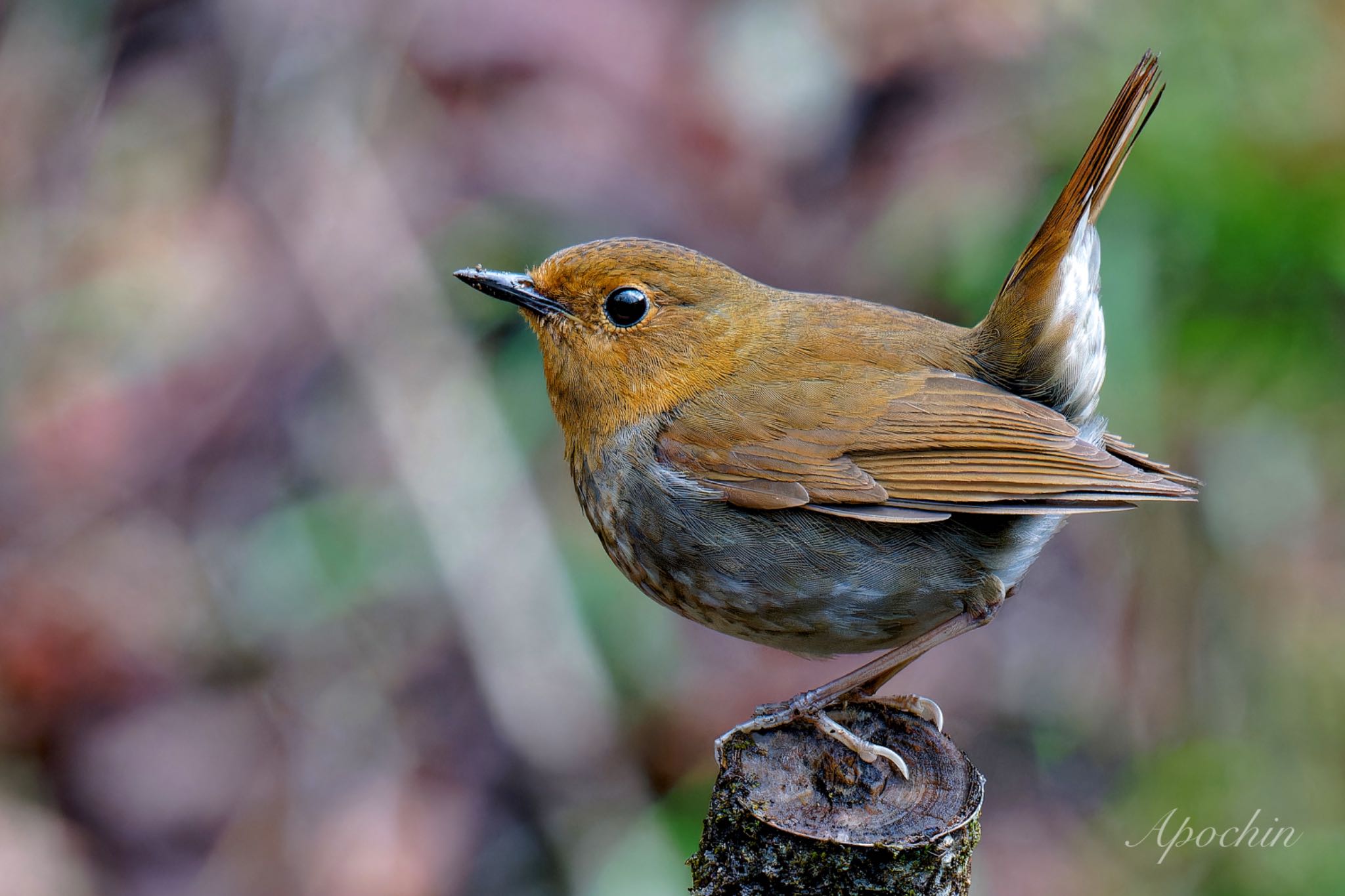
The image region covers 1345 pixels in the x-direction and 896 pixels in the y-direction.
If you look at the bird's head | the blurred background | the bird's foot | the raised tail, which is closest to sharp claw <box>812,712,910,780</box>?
the bird's foot

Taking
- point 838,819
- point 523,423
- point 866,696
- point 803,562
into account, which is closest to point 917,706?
point 866,696

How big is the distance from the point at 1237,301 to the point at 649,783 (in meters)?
2.39

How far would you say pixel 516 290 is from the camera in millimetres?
3029

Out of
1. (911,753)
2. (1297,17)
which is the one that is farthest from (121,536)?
(1297,17)

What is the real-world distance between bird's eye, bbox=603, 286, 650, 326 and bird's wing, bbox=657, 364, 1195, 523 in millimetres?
251

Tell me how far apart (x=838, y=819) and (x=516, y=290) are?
139cm

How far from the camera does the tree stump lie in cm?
235

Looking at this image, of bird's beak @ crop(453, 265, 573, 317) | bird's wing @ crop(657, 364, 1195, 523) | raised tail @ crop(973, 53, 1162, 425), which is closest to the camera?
bird's wing @ crop(657, 364, 1195, 523)

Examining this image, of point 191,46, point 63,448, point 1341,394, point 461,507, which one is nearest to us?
point 1341,394

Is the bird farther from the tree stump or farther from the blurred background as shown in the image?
the blurred background

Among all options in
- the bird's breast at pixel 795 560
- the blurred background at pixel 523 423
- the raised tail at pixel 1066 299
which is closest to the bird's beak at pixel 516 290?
the bird's breast at pixel 795 560

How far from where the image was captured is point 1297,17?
416 centimetres

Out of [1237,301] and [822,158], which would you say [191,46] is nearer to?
[822,158]

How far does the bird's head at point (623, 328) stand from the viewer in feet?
9.91
